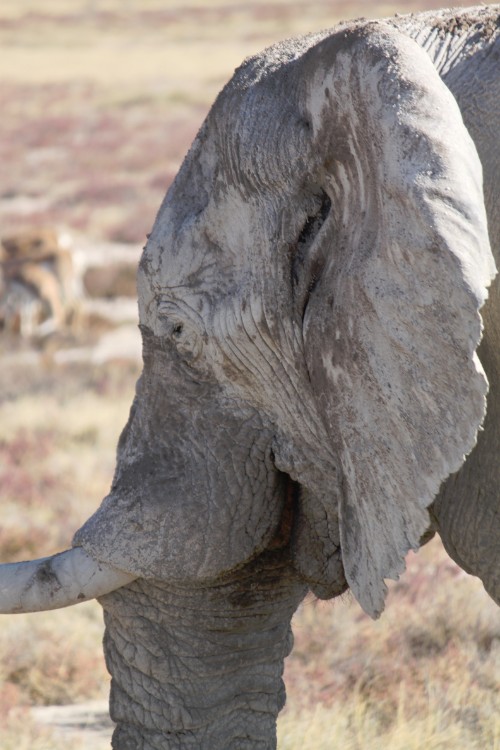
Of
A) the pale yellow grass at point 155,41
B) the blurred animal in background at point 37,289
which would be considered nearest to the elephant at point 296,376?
the blurred animal in background at point 37,289

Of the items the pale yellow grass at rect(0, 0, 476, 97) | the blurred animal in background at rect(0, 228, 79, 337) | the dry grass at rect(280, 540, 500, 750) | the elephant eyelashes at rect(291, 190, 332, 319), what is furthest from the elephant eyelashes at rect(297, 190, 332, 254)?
the pale yellow grass at rect(0, 0, 476, 97)

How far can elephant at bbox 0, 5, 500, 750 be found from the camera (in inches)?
81.4

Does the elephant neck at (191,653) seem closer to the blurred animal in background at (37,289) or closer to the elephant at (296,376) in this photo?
the elephant at (296,376)

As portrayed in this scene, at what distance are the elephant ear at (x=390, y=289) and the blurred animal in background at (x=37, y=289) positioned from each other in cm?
1163

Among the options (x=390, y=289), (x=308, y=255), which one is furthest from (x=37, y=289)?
(x=390, y=289)

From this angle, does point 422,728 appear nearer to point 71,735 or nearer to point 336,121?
point 71,735

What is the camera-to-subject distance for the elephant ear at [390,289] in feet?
6.49

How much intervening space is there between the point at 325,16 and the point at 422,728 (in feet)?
206

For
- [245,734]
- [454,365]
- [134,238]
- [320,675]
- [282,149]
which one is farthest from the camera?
[134,238]

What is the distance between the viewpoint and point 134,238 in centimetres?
1916

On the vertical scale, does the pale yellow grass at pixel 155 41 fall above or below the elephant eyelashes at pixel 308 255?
above

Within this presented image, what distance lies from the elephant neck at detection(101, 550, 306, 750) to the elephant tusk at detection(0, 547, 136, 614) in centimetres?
11

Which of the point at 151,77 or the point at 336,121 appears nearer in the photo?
the point at 336,121

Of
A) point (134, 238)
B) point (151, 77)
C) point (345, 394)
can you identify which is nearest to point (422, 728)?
point (345, 394)
